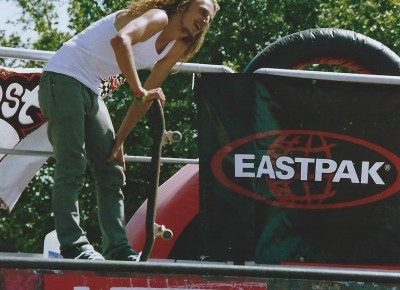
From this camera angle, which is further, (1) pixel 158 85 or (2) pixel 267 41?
(2) pixel 267 41

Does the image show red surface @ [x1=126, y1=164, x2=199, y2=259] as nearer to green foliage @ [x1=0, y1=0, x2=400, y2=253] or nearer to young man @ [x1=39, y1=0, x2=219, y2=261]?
young man @ [x1=39, y1=0, x2=219, y2=261]

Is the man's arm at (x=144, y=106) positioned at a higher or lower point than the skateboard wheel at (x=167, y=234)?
higher

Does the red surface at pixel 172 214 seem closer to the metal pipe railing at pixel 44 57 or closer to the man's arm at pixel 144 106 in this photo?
the metal pipe railing at pixel 44 57

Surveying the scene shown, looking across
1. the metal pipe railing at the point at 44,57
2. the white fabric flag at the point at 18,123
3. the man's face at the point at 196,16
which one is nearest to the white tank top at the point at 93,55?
the man's face at the point at 196,16

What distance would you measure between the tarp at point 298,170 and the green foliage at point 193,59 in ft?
54.7

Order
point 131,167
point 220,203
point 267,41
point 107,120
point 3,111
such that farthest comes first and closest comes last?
point 267,41 → point 131,167 → point 3,111 → point 220,203 → point 107,120

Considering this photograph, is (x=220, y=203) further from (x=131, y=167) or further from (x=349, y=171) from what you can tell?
(x=131, y=167)

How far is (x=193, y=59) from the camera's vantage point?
2519cm

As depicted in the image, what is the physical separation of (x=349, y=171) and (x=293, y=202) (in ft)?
1.20

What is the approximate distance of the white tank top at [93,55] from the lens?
472cm

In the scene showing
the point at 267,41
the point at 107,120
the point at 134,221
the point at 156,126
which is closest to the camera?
the point at 156,126

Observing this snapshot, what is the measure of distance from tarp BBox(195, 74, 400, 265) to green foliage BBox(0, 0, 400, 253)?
16.7m

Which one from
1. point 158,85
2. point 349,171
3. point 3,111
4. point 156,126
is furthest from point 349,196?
point 3,111

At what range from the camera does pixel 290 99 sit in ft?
17.9
